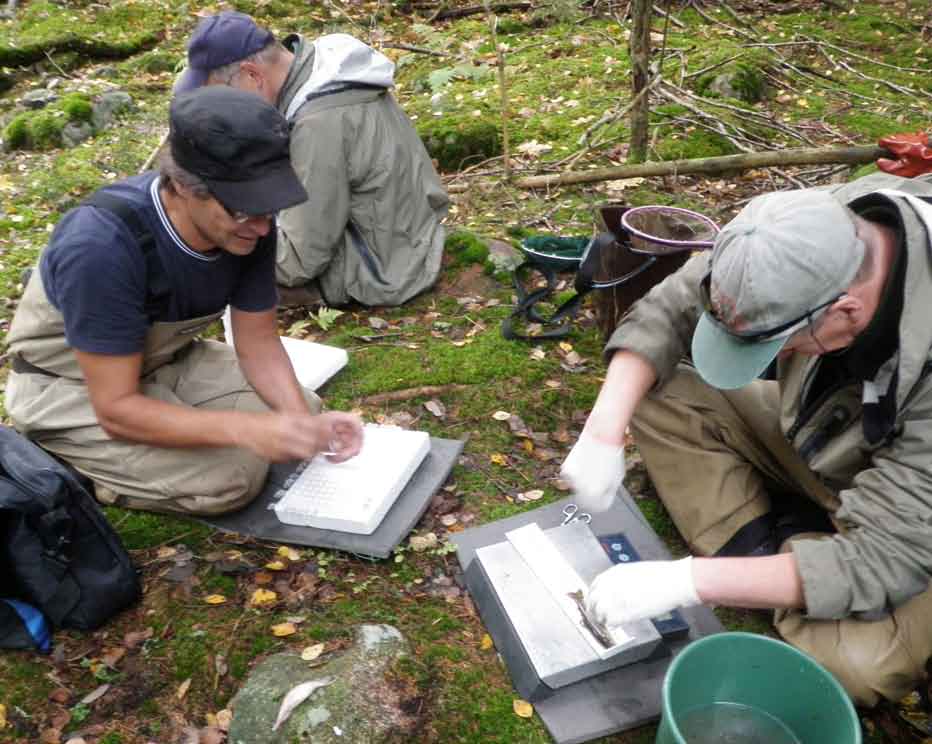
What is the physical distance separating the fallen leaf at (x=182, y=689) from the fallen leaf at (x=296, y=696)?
425 mm

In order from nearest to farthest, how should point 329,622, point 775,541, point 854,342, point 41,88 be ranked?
1. point 854,342
2. point 329,622
3. point 775,541
4. point 41,88

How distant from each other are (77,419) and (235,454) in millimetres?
641

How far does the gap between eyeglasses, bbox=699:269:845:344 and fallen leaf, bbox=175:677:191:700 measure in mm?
2099

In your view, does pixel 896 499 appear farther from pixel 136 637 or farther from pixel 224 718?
pixel 136 637

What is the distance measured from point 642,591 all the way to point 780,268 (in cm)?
99

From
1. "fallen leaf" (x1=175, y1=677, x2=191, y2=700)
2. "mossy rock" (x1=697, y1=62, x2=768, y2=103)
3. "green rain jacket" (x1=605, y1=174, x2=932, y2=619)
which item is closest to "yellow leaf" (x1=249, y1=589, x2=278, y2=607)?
"fallen leaf" (x1=175, y1=677, x2=191, y2=700)

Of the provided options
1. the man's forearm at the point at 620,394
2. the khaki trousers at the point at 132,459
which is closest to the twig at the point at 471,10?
the khaki trousers at the point at 132,459

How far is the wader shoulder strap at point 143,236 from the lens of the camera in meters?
2.52

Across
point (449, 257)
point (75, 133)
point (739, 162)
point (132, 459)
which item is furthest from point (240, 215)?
point (75, 133)

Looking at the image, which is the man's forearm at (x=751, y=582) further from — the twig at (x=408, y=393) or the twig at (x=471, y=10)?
the twig at (x=471, y=10)

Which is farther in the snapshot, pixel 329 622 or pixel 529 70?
pixel 529 70

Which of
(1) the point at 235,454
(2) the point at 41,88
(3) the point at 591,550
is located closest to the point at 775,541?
(3) the point at 591,550

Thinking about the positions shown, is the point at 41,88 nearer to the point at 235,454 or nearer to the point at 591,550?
the point at 235,454

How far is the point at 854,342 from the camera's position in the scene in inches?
81.4
